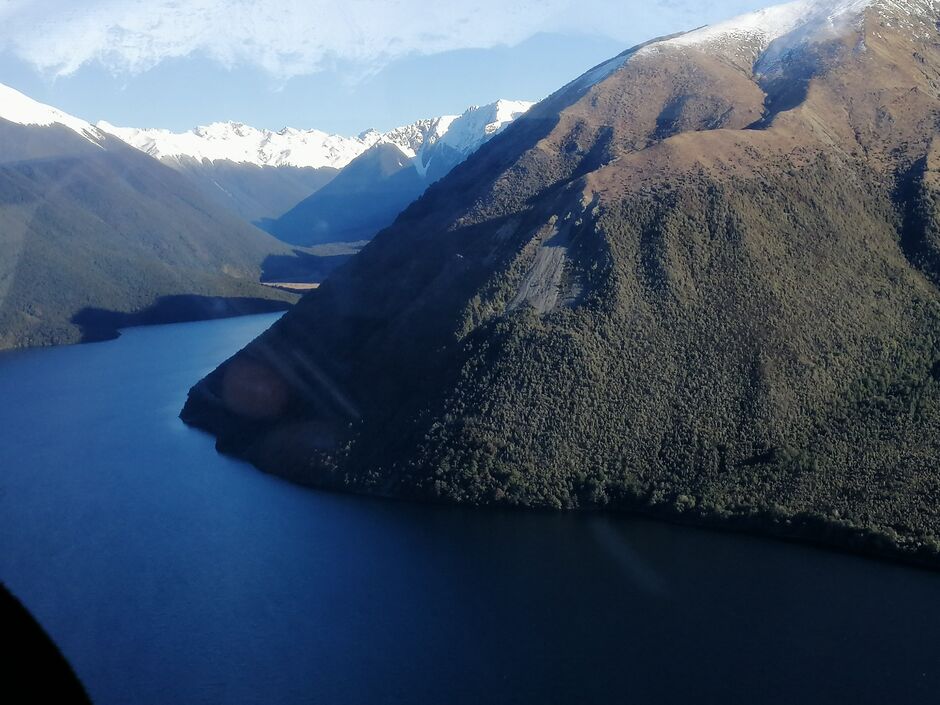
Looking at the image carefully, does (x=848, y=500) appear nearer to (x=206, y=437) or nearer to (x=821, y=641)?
(x=821, y=641)

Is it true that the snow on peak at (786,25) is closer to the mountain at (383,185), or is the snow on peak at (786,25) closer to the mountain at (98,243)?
the mountain at (98,243)

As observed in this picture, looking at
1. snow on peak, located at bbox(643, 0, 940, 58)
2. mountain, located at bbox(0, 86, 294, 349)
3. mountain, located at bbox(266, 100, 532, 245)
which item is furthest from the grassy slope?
snow on peak, located at bbox(643, 0, 940, 58)

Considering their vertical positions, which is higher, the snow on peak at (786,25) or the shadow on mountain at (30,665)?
the snow on peak at (786,25)

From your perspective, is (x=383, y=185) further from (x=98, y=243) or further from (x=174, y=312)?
(x=174, y=312)

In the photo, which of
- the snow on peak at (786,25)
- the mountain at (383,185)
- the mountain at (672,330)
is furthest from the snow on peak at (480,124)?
the mountain at (672,330)

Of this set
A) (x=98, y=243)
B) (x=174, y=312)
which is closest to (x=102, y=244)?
(x=98, y=243)

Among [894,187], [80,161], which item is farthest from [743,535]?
[80,161]
